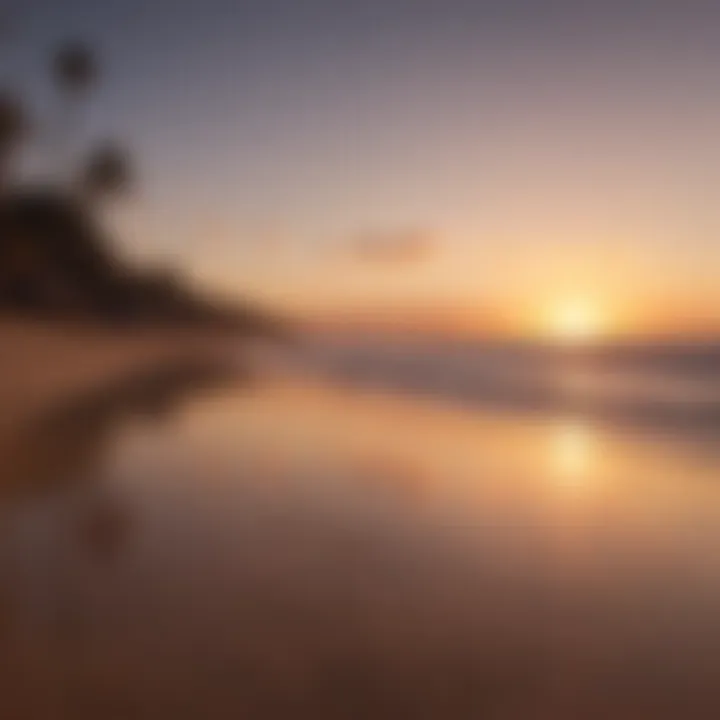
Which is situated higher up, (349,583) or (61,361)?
(61,361)

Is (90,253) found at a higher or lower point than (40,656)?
higher

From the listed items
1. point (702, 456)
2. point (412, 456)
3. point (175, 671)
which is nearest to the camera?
point (175, 671)

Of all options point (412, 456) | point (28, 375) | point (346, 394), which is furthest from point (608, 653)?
point (346, 394)

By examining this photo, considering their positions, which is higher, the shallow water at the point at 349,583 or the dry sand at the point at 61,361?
the dry sand at the point at 61,361

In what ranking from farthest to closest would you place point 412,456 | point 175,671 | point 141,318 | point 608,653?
point 141,318 < point 412,456 < point 608,653 < point 175,671

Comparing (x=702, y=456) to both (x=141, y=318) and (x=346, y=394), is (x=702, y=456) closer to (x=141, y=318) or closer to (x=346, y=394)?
(x=346, y=394)

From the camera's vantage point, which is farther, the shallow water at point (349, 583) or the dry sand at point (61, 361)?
the dry sand at point (61, 361)

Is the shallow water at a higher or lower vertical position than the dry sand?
lower

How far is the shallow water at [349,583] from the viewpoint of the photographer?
1301 millimetres

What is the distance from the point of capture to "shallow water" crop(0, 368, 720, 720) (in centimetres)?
130

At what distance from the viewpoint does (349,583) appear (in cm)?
187

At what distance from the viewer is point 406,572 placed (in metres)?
1.97

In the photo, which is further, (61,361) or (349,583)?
(61,361)

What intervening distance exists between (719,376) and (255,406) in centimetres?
1109
